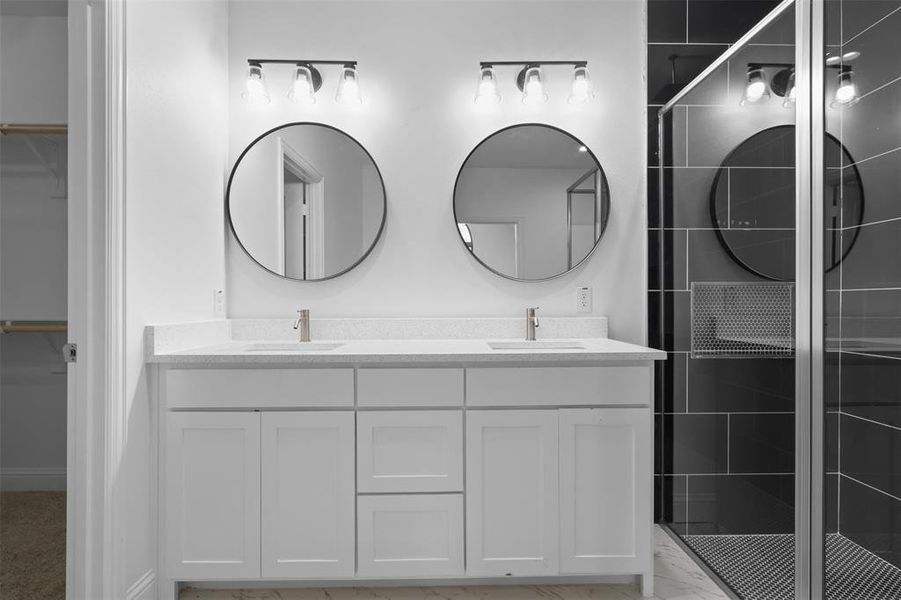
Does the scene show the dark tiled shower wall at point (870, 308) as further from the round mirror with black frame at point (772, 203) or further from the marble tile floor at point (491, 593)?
the marble tile floor at point (491, 593)

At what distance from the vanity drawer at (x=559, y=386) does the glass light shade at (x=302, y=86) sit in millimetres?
1465

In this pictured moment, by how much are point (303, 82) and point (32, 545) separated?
6.61 feet

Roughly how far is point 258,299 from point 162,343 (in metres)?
0.64

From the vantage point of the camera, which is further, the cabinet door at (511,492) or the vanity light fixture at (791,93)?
the cabinet door at (511,492)

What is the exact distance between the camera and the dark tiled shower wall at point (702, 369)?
1.60 meters

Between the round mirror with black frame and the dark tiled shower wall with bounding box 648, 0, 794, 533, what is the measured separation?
67 millimetres

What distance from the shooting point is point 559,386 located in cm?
176

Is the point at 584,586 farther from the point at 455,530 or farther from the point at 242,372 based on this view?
the point at 242,372

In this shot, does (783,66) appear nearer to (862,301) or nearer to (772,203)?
(772,203)

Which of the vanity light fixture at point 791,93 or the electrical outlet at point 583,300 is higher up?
the vanity light fixture at point 791,93

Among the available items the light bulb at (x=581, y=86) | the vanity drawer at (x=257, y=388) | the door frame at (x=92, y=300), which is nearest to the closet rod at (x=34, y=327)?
the door frame at (x=92, y=300)

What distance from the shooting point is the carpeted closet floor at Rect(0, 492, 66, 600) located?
1.61 metres

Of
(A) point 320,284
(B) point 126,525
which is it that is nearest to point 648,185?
(A) point 320,284

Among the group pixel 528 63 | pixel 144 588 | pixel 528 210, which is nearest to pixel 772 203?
pixel 528 210
